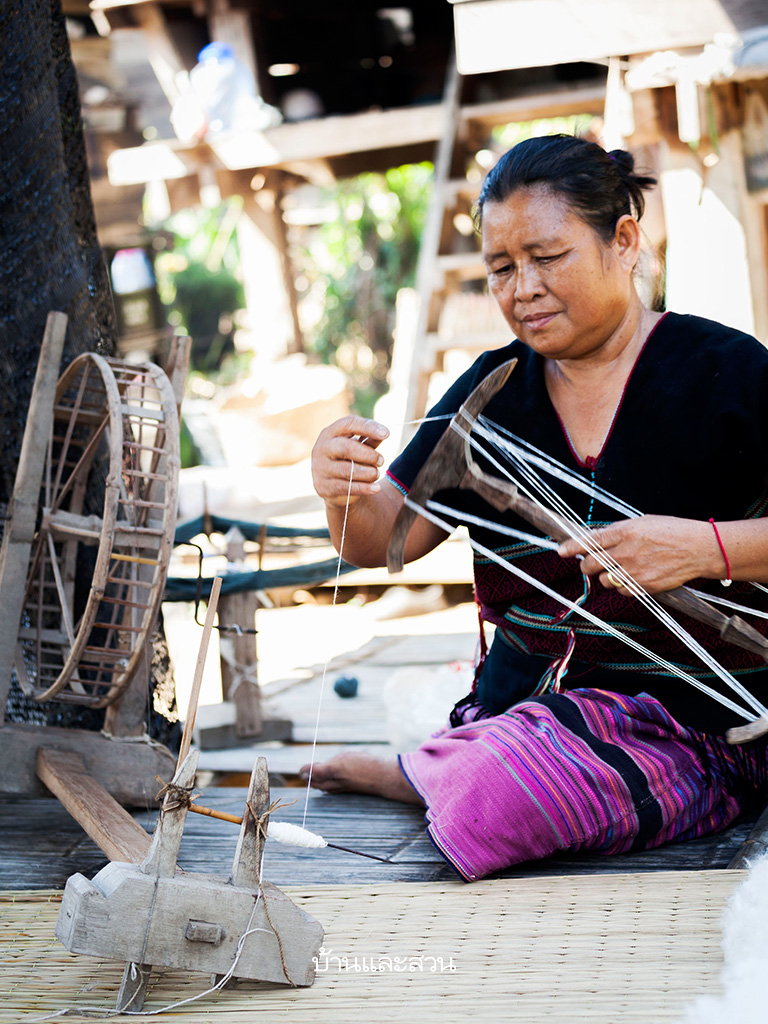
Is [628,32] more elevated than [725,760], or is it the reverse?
[628,32]

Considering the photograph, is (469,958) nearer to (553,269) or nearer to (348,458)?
(348,458)

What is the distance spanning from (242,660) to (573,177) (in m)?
1.51

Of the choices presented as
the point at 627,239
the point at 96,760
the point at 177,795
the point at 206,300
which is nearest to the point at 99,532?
the point at 96,760

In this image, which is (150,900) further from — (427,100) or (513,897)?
(427,100)

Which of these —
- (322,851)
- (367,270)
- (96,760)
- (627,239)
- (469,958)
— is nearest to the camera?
(469,958)

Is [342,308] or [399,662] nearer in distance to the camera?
[399,662]

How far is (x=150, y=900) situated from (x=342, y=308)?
38.1 feet

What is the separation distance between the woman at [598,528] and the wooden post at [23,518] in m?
0.63

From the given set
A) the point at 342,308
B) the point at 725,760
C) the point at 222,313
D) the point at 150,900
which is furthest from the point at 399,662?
the point at 222,313

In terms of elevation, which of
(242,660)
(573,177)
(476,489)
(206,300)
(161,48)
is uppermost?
(161,48)

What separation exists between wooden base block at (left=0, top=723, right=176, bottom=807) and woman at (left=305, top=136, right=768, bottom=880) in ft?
1.75

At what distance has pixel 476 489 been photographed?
1.77 meters

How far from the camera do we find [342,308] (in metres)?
12.5

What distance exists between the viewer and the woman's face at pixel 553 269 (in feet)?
5.67
